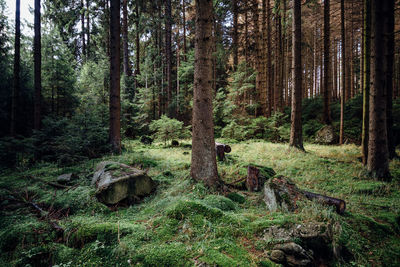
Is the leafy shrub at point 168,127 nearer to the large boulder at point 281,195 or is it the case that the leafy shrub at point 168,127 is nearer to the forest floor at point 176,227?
the forest floor at point 176,227

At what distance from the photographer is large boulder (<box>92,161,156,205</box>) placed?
13.8 feet

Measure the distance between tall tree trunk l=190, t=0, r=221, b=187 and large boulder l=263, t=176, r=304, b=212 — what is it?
1302mm

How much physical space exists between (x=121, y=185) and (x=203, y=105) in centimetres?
270

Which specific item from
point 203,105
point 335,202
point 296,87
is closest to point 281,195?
point 335,202

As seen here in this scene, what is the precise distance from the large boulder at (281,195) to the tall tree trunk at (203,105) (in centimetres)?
130

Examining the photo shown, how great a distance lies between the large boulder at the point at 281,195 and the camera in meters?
3.36

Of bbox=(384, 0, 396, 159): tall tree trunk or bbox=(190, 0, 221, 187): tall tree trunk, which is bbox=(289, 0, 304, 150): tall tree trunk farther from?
bbox=(190, 0, 221, 187): tall tree trunk

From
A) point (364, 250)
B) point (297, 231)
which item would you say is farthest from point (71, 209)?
point (364, 250)

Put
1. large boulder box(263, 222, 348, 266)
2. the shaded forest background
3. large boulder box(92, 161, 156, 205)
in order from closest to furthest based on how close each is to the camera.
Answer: large boulder box(263, 222, 348, 266) < large boulder box(92, 161, 156, 205) < the shaded forest background

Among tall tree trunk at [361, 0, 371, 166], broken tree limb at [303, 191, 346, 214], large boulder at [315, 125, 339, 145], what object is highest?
tall tree trunk at [361, 0, 371, 166]

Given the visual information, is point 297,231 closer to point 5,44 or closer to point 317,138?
point 317,138

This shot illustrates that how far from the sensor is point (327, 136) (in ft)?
37.8

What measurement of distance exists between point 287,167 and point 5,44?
62.4ft

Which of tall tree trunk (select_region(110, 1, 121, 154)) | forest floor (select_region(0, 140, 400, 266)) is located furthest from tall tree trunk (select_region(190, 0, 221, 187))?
tall tree trunk (select_region(110, 1, 121, 154))
